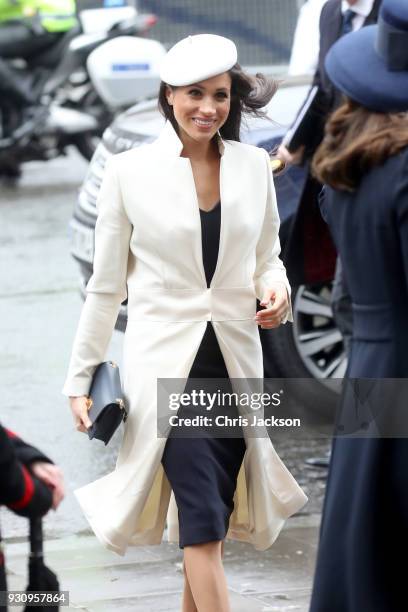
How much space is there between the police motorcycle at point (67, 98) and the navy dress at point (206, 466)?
11.4 m

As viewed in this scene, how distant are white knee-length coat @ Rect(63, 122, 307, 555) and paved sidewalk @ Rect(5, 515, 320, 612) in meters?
0.74

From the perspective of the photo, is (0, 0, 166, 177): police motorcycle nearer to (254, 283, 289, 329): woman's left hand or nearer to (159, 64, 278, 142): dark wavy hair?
(159, 64, 278, 142): dark wavy hair

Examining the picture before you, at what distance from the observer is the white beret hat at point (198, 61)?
4441 millimetres

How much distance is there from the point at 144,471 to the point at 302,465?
2.72m

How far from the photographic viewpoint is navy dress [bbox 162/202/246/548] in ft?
14.3

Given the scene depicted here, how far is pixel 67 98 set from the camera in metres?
17.2

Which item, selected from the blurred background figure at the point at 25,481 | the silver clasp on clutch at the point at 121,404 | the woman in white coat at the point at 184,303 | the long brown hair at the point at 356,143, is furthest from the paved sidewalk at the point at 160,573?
the long brown hair at the point at 356,143

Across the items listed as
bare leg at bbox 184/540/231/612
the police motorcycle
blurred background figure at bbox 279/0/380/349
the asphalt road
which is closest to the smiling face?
bare leg at bbox 184/540/231/612

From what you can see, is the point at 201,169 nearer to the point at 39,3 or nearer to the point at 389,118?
the point at 389,118

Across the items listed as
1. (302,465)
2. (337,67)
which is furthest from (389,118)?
(302,465)

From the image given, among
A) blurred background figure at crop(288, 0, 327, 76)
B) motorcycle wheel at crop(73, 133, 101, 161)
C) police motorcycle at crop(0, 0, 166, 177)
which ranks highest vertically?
blurred background figure at crop(288, 0, 327, 76)

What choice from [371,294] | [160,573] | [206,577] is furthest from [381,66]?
[160,573]

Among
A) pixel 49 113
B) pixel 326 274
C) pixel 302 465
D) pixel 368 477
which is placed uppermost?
pixel 368 477

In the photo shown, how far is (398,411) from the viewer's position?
12.3 feet
